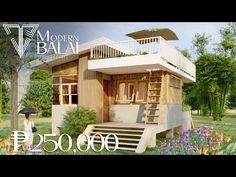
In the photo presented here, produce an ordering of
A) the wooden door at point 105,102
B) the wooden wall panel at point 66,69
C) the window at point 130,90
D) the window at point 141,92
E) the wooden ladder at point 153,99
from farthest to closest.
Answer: the window at point 130,90
the window at point 141,92
the wooden door at point 105,102
the wooden wall panel at point 66,69
the wooden ladder at point 153,99

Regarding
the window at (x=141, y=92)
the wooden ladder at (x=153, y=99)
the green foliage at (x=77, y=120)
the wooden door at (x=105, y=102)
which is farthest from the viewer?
the window at (x=141, y=92)

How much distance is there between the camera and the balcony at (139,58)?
799 centimetres

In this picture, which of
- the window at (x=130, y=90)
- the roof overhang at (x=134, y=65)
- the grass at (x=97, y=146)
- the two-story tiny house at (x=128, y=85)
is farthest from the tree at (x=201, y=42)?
the window at (x=130, y=90)

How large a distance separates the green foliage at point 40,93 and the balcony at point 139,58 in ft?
3.93

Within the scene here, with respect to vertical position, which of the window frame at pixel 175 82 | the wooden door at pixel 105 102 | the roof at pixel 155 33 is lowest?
the wooden door at pixel 105 102

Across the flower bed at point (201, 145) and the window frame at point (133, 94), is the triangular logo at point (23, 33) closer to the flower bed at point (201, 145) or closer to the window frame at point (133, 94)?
the flower bed at point (201, 145)

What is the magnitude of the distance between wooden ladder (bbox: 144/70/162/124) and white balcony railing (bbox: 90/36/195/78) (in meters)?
0.68

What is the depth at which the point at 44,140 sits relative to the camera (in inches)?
272

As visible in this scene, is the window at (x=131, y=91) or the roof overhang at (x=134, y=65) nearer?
the roof overhang at (x=134, y=65)

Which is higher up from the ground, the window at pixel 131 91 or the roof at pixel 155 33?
the roof at pixel 155 33

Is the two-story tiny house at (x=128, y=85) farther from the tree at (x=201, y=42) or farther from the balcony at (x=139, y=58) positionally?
the tree at (x=201, y=42)
